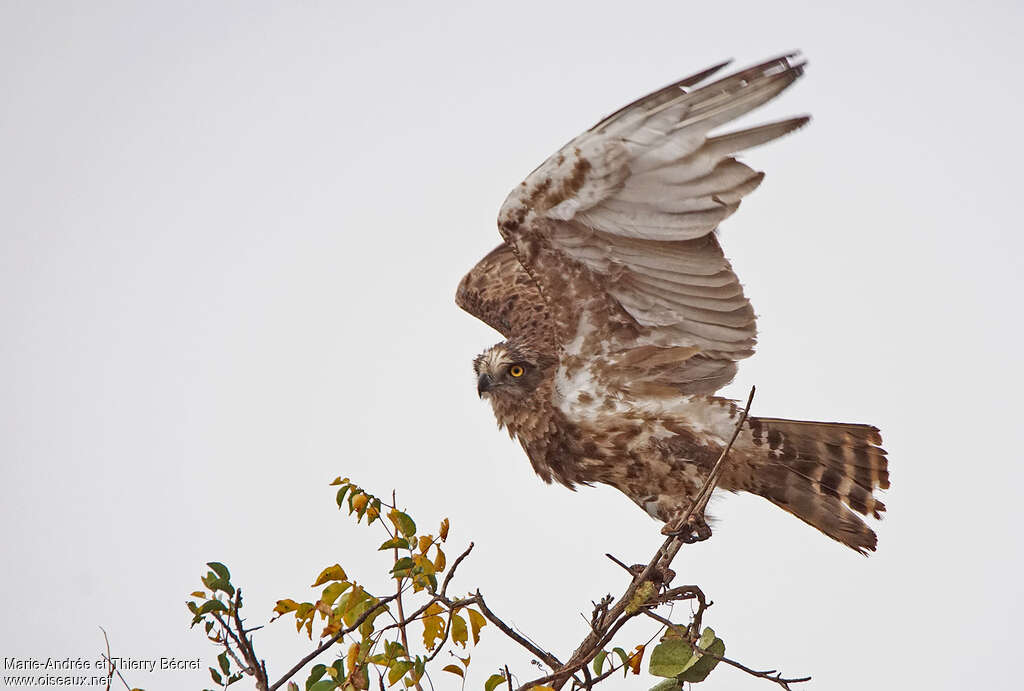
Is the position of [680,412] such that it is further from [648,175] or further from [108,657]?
[108,657]

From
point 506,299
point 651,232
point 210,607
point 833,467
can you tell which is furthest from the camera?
point 506,299

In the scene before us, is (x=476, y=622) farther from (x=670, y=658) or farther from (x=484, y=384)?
(x=484, y=384)

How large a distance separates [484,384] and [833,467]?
1.66 m

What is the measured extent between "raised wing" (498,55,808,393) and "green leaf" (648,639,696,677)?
1830mm

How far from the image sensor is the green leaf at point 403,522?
306 centimetres

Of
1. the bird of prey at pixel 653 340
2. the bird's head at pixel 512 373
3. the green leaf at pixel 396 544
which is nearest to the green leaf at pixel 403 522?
the green leaf at pixel 396 544

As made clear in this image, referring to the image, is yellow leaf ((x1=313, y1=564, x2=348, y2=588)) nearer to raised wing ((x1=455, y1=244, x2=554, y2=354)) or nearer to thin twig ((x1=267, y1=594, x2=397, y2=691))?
thin twig ((x1=267, y1=594, x2=397, y2=691))

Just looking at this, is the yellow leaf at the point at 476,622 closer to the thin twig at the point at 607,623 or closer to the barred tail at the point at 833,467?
the thin twig at the point at 607,623

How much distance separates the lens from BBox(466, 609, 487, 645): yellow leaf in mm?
3141

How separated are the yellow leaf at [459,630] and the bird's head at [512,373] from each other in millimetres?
2029

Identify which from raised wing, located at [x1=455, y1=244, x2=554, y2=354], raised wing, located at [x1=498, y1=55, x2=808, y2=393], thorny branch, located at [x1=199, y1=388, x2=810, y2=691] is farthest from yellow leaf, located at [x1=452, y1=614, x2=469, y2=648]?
raised wing, located at [x1=455, y1=244, x2=554, y2=354]

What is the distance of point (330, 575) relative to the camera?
297cm

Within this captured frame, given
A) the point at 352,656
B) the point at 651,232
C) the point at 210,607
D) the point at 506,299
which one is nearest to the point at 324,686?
the point at 352,656

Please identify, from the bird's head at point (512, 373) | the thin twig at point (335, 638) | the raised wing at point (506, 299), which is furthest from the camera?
the raised wing at point (506, 299)
